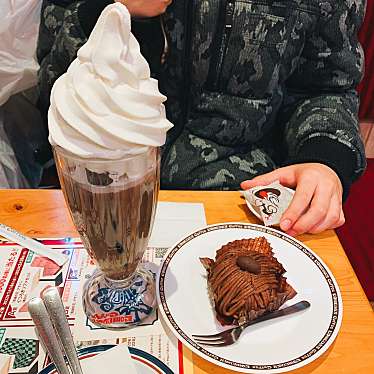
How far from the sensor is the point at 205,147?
4.01ft

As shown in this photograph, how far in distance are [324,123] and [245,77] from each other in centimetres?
24

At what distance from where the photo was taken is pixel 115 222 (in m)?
0.65

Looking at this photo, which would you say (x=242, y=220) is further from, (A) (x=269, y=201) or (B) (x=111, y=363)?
(B) (x=111, y=363)

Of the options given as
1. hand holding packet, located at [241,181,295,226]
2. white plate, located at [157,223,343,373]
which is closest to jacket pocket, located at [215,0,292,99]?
hand holding packet, located at [241,181,295,226]

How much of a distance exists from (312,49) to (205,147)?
15.7 inches

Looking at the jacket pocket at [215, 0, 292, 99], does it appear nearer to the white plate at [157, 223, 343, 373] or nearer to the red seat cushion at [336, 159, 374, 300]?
the white plate at [157, 223, 343, 373]

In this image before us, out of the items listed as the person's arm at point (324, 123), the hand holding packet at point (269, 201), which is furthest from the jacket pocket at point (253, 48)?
the hand holding packet at point (269, 201)

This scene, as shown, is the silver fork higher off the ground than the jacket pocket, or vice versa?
the jacket pocket

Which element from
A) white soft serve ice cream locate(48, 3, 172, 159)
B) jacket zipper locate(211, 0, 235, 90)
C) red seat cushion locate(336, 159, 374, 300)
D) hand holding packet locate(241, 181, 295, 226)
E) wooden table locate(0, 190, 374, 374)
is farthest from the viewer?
red seat cushion locate(336, 159, 374, 300)

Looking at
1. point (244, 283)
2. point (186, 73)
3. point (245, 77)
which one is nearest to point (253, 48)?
point (245, 77)

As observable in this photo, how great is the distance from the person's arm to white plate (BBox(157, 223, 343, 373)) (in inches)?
4.1

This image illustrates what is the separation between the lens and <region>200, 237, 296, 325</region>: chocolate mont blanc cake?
699 mm

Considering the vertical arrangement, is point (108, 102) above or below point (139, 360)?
above

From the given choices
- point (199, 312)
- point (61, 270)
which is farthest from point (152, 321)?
point (61, 270)
